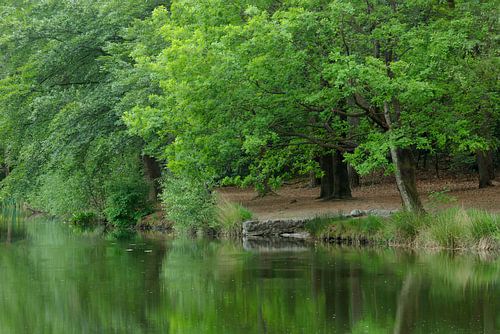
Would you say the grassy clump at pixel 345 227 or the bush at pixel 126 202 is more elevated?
the bush at pixel 126 202

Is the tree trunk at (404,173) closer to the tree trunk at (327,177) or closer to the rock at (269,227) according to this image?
the rock at (269,227)

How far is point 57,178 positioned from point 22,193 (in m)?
5.18

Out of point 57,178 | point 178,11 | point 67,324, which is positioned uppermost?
point 178,11

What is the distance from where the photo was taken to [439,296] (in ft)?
44.1

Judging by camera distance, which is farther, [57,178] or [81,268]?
[57,178]

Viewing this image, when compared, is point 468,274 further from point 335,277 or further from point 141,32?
point 141,32

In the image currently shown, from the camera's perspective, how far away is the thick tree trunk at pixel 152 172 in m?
34.5

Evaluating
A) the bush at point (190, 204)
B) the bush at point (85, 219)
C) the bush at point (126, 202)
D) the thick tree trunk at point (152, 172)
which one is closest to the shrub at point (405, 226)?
the bush at point (190, 204)

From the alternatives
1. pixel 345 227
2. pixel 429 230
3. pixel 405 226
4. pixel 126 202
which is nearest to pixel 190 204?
pixel 126 202

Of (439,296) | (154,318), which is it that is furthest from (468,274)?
(154,318)

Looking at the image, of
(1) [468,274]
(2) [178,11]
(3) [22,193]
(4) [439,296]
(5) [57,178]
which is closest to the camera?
(4) [439,296]

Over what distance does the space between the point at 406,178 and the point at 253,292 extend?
8.10m

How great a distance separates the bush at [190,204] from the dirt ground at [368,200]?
5.34ft

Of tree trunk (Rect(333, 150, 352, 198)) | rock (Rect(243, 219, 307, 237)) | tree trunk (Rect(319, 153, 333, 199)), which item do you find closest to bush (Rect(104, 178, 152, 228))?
tree trunk (Rect(319, 153, 333, 199))
